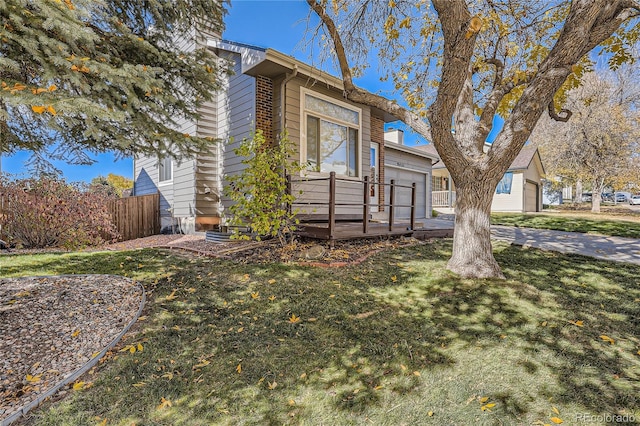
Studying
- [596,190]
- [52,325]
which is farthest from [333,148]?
[596,190]

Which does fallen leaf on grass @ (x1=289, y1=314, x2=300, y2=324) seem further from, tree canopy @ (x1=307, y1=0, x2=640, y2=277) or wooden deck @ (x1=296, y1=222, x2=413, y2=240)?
tree canopy @ (x1=307, y1=0, x2=640, y2=277)

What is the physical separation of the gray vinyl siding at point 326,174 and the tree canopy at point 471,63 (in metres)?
1.25

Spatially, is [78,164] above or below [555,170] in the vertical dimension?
below

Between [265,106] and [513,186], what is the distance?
19.5 metres

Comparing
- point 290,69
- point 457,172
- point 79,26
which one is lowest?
point 457,172

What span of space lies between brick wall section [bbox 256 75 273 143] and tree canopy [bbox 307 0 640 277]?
199 centimetres

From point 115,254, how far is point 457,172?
6.66 metres

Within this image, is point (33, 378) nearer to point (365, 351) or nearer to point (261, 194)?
point (365, 351)

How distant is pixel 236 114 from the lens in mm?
8039

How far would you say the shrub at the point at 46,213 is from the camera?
6809mm

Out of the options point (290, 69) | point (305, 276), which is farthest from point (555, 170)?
point (305, 276)

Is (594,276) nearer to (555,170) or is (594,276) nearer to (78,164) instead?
(78,164)

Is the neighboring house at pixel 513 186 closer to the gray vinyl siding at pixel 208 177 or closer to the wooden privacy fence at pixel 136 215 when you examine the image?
the gray vinyl siding at pixel 208 177

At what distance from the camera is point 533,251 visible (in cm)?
695
